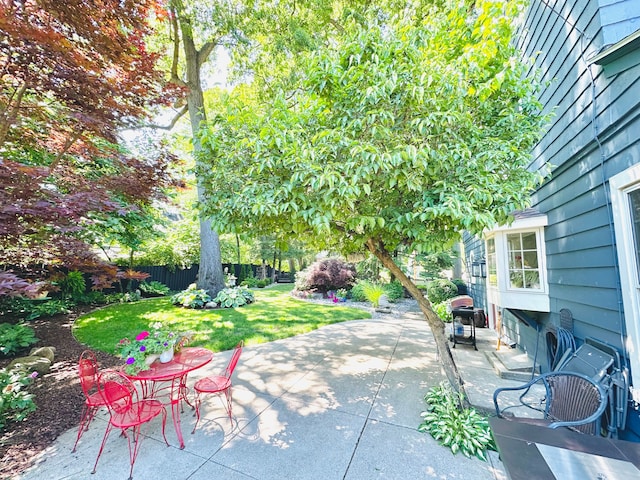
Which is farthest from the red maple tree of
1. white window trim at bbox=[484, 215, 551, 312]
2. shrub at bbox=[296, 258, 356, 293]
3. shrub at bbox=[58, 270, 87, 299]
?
shrub at bbox=[296, 258, 356, 293]

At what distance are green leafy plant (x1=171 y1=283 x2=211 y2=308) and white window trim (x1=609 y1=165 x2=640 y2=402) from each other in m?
9.11

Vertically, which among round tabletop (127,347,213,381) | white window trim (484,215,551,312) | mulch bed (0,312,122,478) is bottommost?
mulch bed (0,312,122,478)

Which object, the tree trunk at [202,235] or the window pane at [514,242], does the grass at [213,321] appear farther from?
the window pane at [514,242]

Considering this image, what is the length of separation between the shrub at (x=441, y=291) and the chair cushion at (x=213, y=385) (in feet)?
26.1

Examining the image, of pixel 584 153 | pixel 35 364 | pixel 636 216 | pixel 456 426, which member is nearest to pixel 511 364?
pixel 456 426

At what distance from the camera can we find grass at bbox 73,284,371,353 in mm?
5422

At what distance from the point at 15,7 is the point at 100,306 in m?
7.75

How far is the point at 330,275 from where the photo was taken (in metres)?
11.4

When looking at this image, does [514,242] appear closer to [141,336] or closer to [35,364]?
[141,336]

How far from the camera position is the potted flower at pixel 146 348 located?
2.69m

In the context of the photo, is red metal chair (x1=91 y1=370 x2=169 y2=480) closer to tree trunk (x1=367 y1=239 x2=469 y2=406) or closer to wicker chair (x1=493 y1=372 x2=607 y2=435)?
tree trunk (x1=367 y1=239 x2=469 y2=406)

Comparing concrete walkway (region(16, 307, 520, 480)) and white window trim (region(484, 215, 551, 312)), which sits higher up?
white window trim (region(484, 215, 551, 312))

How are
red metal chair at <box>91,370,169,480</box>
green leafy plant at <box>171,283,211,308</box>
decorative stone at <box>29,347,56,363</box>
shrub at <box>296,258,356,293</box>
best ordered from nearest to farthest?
red metal chair at <box>91,370,169,480</box> < decorative stone at <box>29,347,56,363</box> < green leafy plant at <box>171,283,211,308</box> < shrub at <box>296,258,356,293</box>

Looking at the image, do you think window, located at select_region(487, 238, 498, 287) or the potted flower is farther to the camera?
window, located at select_region(487, 238, 498, 287)
